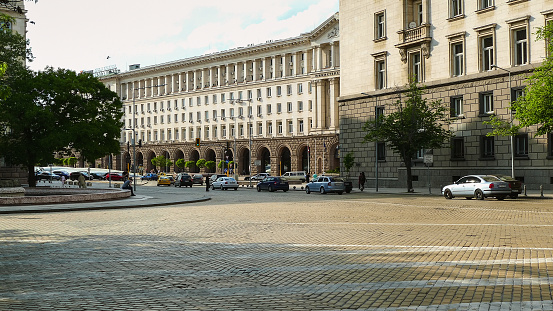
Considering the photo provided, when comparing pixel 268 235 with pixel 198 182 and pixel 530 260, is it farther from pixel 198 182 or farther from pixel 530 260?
pixel 198 182

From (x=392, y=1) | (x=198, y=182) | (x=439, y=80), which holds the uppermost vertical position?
(x=392, y=1)

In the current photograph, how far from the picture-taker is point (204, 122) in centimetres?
11344

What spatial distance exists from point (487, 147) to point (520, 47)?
7.65m

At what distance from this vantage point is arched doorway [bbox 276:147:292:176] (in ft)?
327

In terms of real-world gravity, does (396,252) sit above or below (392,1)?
below

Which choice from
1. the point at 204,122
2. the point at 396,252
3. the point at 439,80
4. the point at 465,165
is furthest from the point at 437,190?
the point at 204,122

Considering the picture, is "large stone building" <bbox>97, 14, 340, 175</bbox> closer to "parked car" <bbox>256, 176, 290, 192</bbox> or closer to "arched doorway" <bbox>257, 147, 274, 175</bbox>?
"arched doorway" <bbox>257, 147, 274, 175</bbox>

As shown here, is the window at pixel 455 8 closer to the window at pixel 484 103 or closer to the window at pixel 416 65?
the window at pixel 416 65

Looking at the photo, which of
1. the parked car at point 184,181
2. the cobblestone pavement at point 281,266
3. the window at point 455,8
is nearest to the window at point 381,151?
the window at point 455,8

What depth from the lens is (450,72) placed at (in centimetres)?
4606

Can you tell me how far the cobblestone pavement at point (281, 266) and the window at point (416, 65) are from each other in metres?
31.0

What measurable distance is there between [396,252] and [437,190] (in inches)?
1350

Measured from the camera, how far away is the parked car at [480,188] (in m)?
33.2

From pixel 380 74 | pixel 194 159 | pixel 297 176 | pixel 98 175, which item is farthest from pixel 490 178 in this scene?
pixel 194 159
